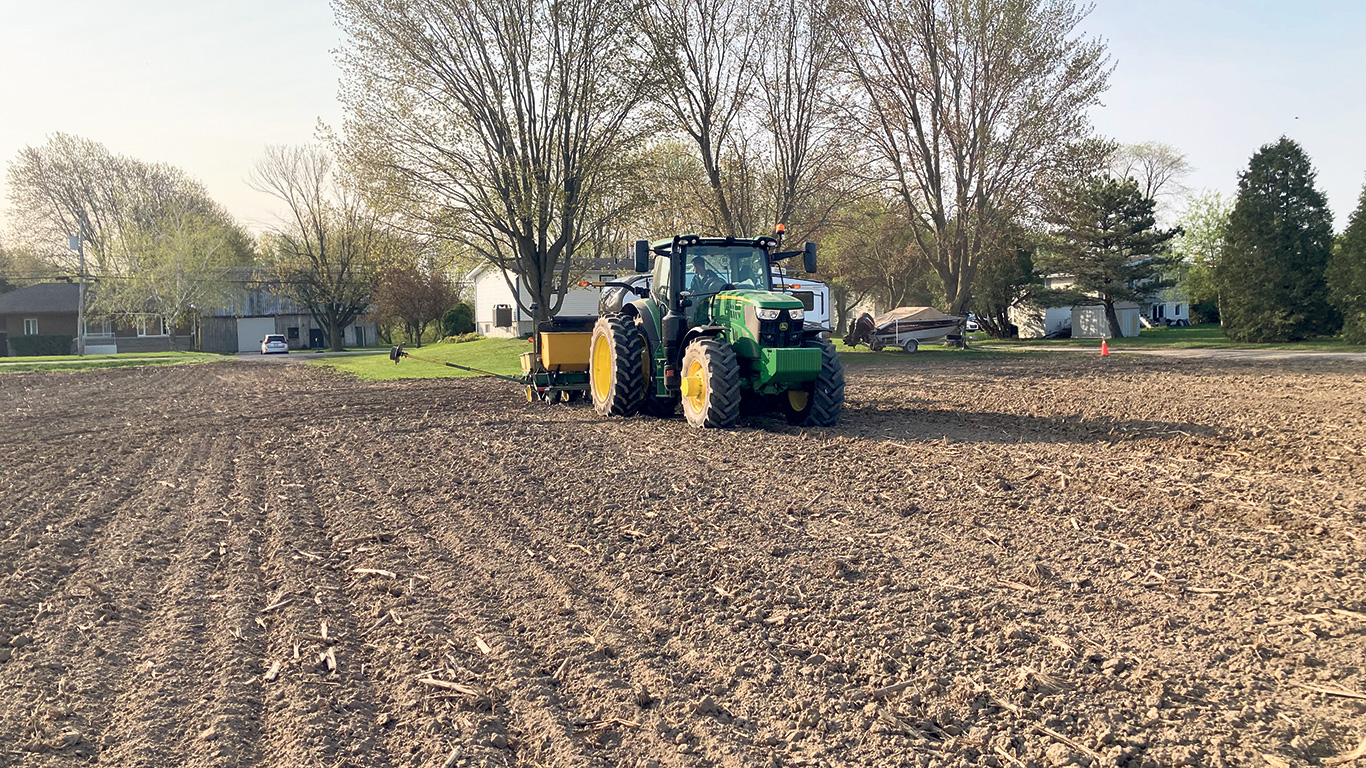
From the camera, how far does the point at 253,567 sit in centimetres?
576

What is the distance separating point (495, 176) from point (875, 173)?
1232 cm

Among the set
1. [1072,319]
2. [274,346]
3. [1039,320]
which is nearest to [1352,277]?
[1072,319]

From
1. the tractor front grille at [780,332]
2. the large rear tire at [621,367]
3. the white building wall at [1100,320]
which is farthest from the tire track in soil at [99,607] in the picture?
the white building wall at [1100,320]

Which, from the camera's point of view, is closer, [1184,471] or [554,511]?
[554,511]

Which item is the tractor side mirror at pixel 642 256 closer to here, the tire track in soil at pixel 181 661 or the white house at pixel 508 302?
the tire track in soil at pixel 181 661

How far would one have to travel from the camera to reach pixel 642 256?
11750 mm

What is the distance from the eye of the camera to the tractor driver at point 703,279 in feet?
40.0

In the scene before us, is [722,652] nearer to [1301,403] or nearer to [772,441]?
[772,441]

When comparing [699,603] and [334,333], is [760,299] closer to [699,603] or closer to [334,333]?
[699,603]

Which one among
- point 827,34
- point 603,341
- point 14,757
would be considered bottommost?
point 14,757

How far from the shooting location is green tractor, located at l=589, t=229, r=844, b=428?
10867 millimetres

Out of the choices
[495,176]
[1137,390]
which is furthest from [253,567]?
[495,176]

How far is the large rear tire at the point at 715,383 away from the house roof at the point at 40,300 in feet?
183

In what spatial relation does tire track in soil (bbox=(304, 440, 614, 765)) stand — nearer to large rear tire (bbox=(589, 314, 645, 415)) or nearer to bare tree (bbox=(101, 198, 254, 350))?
large rear tire (bbox=(589, 314, 645, 415))
